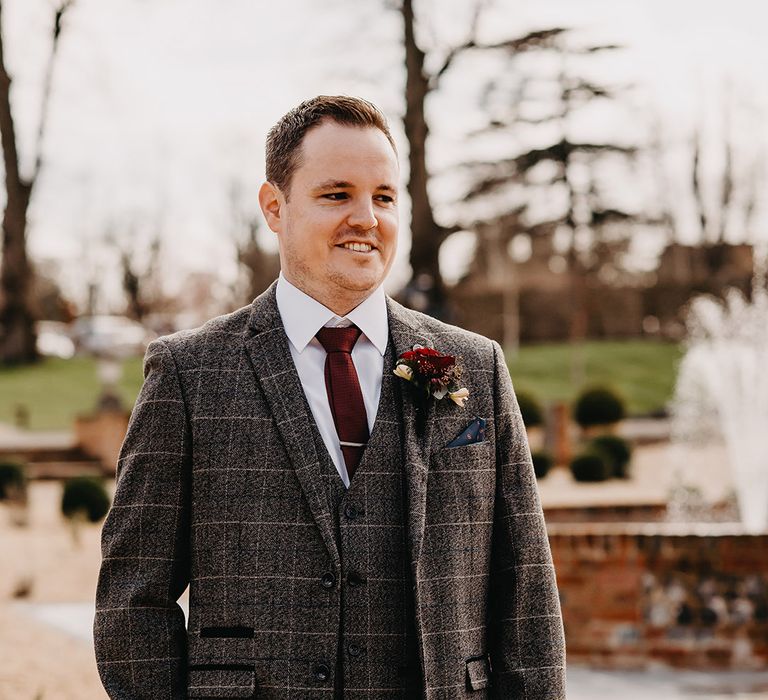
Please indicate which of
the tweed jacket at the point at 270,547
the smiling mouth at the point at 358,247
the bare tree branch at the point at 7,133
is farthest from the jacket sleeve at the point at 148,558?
the bare tree branch at the point at 7,133

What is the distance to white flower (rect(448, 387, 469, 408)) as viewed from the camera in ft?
8.14

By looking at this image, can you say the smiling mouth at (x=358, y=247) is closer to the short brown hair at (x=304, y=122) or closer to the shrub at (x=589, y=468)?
the short brown hair at (x=304, y=122)

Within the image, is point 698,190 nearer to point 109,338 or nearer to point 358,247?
point 109,338

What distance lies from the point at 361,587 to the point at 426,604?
14cm

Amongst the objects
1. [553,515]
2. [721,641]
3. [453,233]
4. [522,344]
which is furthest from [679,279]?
[721,641]

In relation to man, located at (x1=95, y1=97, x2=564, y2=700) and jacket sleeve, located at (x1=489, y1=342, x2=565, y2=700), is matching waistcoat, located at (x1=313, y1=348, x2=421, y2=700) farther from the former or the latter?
jacket sleeve, located at (x1=489, y1=342, x2=565, y2=700)

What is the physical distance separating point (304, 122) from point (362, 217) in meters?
0.24

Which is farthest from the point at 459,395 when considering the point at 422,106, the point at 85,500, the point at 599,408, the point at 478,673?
the point at 422,106

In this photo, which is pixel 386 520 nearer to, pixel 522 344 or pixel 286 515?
pixel 286 515

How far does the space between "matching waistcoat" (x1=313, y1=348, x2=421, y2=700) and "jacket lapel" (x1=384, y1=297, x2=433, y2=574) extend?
0.12 feet

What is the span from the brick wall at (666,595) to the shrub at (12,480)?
8.49 m

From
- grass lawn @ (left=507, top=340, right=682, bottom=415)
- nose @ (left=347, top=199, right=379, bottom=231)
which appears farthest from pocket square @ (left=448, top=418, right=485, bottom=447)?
grass lawn @ (left=507, top=340, right=682, bottom=415)

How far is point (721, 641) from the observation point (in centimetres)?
744

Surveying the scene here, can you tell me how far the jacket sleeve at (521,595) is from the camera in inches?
95.0
